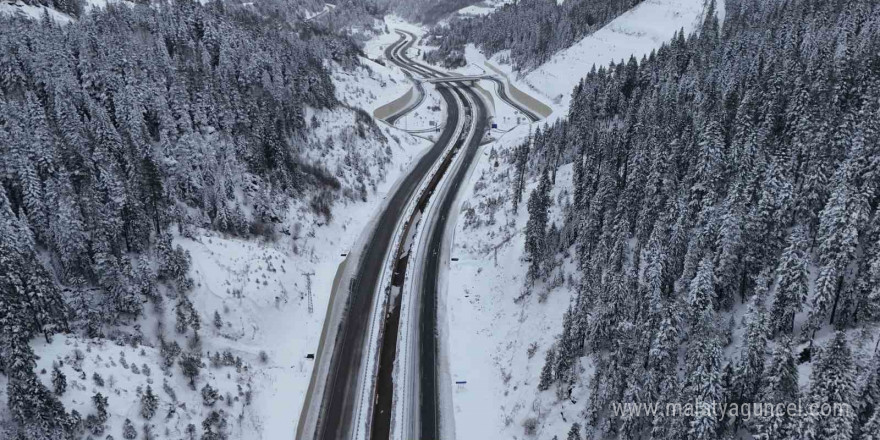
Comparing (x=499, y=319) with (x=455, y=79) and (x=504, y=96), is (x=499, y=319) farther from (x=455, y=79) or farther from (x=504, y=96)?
(x=455, y=79)

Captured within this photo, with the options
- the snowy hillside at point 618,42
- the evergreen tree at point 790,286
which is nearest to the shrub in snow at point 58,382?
the evergreen tree at point 790,286

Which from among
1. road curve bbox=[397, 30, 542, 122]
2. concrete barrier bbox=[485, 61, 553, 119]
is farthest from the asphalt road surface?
road curve bbox=[397, 30, 542, 122]

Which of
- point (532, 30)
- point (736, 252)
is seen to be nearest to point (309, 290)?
point (736, 252)

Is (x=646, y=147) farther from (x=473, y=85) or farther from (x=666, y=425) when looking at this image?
(x=473, y=85)

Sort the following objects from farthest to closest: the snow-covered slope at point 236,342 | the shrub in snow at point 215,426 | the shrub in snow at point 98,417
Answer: the shrub in snow at point 215,426
the snow-covered slope at point 236,342
the shrub in snow at point 98,417

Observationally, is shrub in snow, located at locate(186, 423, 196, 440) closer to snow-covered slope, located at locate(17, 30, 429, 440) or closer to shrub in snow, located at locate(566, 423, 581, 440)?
snow-covered slope, located at locate(17, 30, 429, 440)

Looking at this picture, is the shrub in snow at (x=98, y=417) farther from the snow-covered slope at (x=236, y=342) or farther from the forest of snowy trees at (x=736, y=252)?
the forest of snowy trees at (x=736, y=252)

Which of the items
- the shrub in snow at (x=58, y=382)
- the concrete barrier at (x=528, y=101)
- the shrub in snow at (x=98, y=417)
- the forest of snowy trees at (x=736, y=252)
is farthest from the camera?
the concrete barrier at (x=528, y=101)
